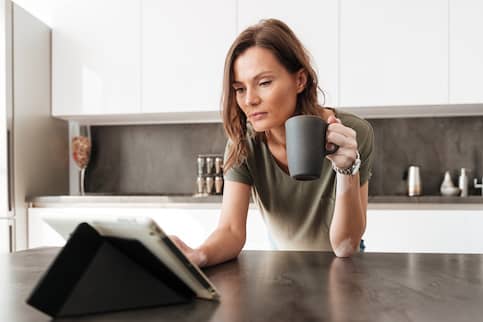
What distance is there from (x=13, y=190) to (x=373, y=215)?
74.3 inches

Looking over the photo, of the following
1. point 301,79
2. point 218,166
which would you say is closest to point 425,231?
point 218,166

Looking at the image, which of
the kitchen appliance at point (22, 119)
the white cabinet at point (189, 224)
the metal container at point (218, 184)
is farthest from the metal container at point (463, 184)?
the kitchen appliance at point (22, 119)

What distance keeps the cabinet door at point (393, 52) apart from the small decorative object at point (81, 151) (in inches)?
64.1

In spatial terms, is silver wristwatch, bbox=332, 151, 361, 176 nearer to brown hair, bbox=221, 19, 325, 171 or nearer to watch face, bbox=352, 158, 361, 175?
watch face, bbox=352, 158, 361, 175

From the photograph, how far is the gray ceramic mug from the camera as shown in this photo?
0.80 m

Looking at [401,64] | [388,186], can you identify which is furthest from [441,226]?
[401,64]

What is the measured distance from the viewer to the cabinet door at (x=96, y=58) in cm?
296

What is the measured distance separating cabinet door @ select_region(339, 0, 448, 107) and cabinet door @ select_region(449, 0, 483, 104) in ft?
0.12

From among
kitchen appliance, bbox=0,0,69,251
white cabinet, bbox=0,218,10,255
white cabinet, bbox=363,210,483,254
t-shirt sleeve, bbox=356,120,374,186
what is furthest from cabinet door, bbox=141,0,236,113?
t-shirt sleeve, bbox=356,120,374,186

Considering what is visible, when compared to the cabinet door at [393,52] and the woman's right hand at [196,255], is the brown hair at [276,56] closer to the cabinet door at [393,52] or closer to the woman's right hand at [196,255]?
the woman's right hand at [196,255]

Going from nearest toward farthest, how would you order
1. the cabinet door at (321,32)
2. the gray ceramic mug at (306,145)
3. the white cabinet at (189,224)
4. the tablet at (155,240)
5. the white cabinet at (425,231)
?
the tablet at (155,240)
the gray ceramic mug at (306,145)
the white cabinet at (425,231)
the white cabinet at (189,224)
the cabinet door at (321,32)

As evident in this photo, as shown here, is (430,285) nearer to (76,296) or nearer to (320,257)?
(320,257)

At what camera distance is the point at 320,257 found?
96cm

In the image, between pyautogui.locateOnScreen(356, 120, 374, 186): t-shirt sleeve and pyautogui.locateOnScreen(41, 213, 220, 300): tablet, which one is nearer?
pyautogui.locateOnScreen(41, 213, 220, 300): tablet
